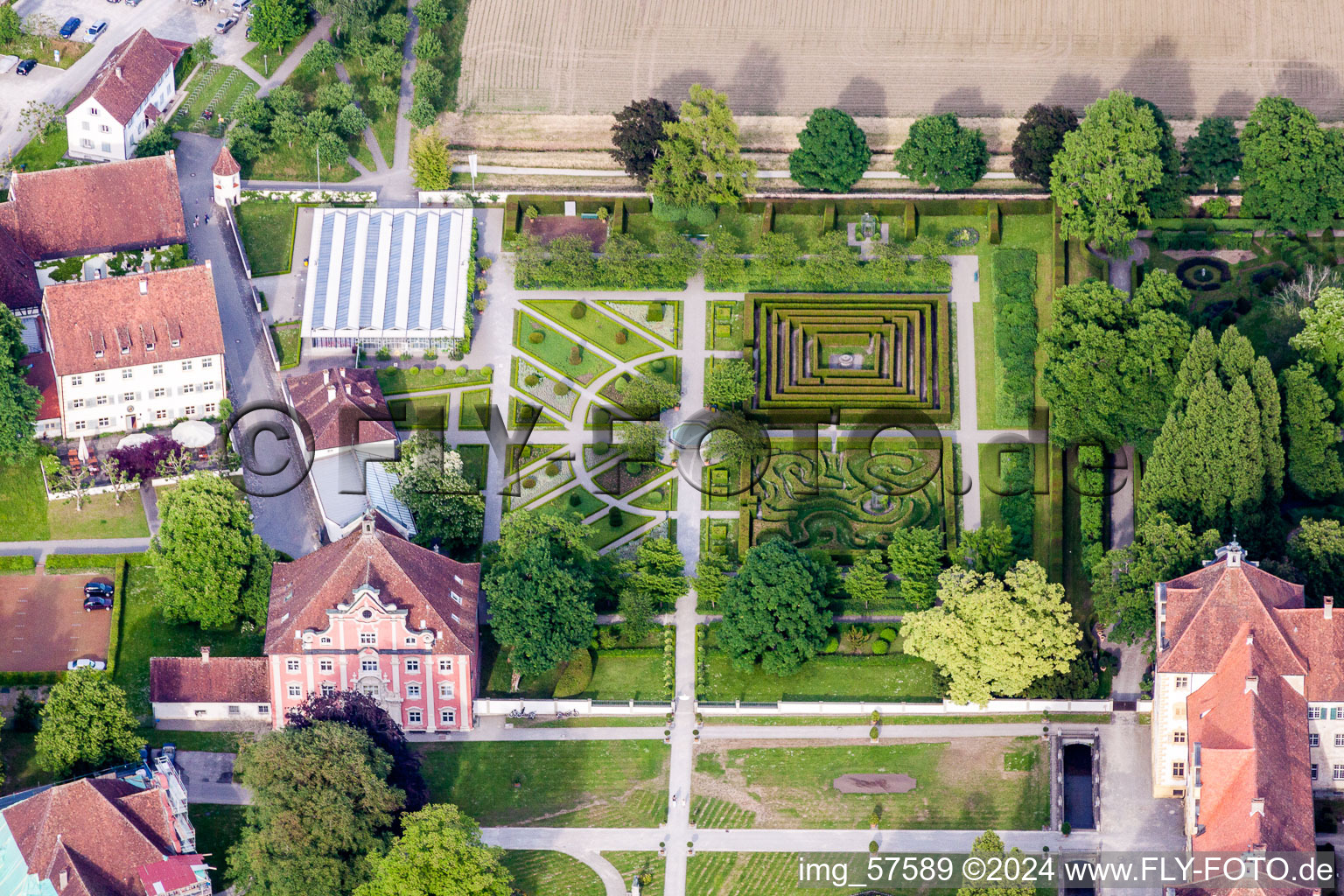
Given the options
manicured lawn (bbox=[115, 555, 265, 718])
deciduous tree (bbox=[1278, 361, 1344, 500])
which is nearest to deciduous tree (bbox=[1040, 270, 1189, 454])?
deciduous tree (bbox=[1278, 361, 1344, 500])

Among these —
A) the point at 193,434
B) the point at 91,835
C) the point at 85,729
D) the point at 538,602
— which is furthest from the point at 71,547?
the point at 538,602

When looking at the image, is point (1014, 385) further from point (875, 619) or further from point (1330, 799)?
point (1330, 799)

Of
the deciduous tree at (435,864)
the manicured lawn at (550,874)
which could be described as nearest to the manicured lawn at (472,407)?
the manicured lawn at (550,874)

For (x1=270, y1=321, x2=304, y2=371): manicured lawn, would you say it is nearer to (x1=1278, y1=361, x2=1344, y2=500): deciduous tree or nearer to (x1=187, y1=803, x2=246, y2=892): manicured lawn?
(x1=187, y1=803, x2=246, y2=892): manicured lawn

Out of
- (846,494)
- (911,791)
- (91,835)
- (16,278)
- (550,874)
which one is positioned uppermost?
(16,278)

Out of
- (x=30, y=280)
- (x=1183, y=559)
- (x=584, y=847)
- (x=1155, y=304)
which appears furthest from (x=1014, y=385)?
(x=30, y=280)

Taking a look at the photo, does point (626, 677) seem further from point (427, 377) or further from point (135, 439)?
point (135, 439)

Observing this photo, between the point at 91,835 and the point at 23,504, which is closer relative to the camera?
the point at 91,835
